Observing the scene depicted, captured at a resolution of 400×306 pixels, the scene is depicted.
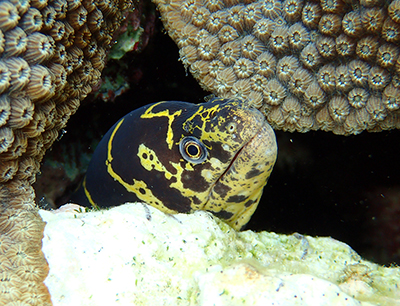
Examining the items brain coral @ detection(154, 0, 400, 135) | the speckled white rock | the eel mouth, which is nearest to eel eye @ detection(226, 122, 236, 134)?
the eel mouth

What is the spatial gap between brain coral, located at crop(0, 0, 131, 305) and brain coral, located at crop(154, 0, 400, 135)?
1.21 meters

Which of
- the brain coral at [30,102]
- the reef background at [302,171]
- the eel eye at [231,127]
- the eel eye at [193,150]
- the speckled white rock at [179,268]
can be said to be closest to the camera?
the speckled white rock at [179,268]

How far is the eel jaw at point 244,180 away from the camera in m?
2.25

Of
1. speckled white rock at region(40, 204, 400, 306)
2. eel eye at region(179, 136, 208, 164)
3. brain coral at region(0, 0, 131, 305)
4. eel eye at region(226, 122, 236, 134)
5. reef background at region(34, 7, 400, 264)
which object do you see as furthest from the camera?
reef background at region(34, 7, 400, 264)

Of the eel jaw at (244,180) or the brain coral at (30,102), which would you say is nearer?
the brain coral at (30,102)

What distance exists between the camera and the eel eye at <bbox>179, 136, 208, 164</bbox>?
94.4 inches

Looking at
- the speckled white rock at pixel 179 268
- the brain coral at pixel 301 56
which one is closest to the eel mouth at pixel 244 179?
the speckled white rock at pixel 179 268

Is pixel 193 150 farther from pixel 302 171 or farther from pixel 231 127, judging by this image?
pixel 302 171

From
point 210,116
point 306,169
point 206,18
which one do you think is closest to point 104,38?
point 206,18

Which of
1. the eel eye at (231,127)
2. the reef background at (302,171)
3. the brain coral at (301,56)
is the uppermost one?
the brain coral at (301,56)

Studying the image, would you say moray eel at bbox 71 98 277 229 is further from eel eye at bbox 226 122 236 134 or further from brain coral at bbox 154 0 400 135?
brain coral at bbox 154 0 400 135

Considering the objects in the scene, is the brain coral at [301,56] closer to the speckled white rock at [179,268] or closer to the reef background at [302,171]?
the reef background at [302,171]

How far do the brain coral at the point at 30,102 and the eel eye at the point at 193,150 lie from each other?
1.11m

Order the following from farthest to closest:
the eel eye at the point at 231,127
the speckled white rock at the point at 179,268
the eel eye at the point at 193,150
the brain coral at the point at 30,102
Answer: the eel eye at the point at 193,150
the eel eye at the point at 231,127
the brain coral at the point at 30,102
the speckled white rock at the point at 179,268
